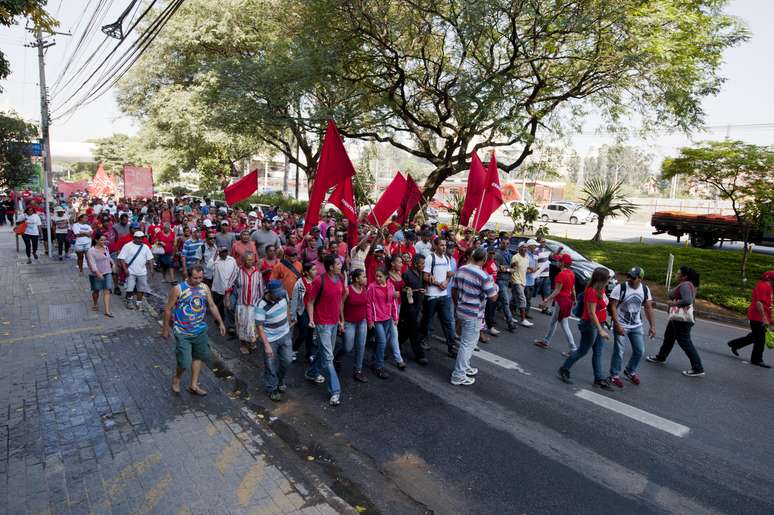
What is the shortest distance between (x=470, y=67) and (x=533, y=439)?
13064mm

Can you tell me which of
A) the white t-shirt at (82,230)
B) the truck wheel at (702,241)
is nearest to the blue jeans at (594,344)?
the white t-shirt at (82,230)

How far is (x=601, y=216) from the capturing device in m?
18.2

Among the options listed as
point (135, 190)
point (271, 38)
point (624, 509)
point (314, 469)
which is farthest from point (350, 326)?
point (271, 38)

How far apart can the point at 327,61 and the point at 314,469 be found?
44.7 ft

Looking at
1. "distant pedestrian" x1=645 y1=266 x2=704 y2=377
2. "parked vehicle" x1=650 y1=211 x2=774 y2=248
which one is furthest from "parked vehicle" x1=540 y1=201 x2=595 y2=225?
"distant pedestrian" x1=645 y1=266 x2=704 y2=377

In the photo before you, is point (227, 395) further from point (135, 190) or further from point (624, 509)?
point (135, 190)

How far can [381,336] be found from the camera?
20.9 ft

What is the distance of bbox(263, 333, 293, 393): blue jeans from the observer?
5.67 metres

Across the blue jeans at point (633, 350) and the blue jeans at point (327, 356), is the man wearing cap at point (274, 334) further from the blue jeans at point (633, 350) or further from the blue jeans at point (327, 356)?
the blue jeans at point (633, 350)

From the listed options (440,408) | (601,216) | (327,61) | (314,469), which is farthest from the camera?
(601,216)

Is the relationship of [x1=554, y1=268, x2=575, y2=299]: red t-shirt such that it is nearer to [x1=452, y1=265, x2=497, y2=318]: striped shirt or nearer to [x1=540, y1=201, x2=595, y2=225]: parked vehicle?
[x1=452, y1=265, x2=497, y2=318]: striped shirt

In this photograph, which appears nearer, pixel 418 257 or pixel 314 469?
pixel 314 469

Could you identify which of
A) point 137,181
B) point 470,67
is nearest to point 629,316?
point 470,67

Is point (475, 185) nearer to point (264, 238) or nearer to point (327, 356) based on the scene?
point (264, 238)
